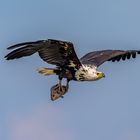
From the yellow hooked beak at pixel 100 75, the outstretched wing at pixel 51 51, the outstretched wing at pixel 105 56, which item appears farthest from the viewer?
the outstretched wing at pixel 105 56

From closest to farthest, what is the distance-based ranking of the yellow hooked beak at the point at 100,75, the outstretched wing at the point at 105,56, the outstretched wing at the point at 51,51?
the outstretched wing at the point at 51,51 < the yellow hooked beak at the point at 100,75 < the outstretched wing at the point at 105,56

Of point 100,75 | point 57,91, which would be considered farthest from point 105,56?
point 57,91

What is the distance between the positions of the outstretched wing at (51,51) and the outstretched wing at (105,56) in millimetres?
1914

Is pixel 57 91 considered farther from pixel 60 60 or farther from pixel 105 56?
pixel 105 56

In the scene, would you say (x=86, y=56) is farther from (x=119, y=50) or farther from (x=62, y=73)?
(x=62, y=73)

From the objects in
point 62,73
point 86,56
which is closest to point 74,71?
point 62,73

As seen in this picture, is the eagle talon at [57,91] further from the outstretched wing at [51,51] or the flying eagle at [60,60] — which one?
the outstretched wing at [51,51]

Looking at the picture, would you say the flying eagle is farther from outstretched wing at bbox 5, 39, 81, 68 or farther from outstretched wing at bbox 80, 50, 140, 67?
outstretched wing at bbox 80, 50, 140, 67

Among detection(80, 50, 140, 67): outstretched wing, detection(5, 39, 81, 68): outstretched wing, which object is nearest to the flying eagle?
detection(5, 39, 81, 68): outstretched wing

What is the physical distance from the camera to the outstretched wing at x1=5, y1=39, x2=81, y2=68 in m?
23.3

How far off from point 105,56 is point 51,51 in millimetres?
3931

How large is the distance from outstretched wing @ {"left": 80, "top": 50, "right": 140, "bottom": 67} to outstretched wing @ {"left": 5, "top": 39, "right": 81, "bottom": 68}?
1.91 m

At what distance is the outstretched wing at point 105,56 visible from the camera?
26.7 meters

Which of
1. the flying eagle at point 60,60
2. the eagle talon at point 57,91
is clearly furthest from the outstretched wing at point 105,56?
the eagle talon at point 57,91
